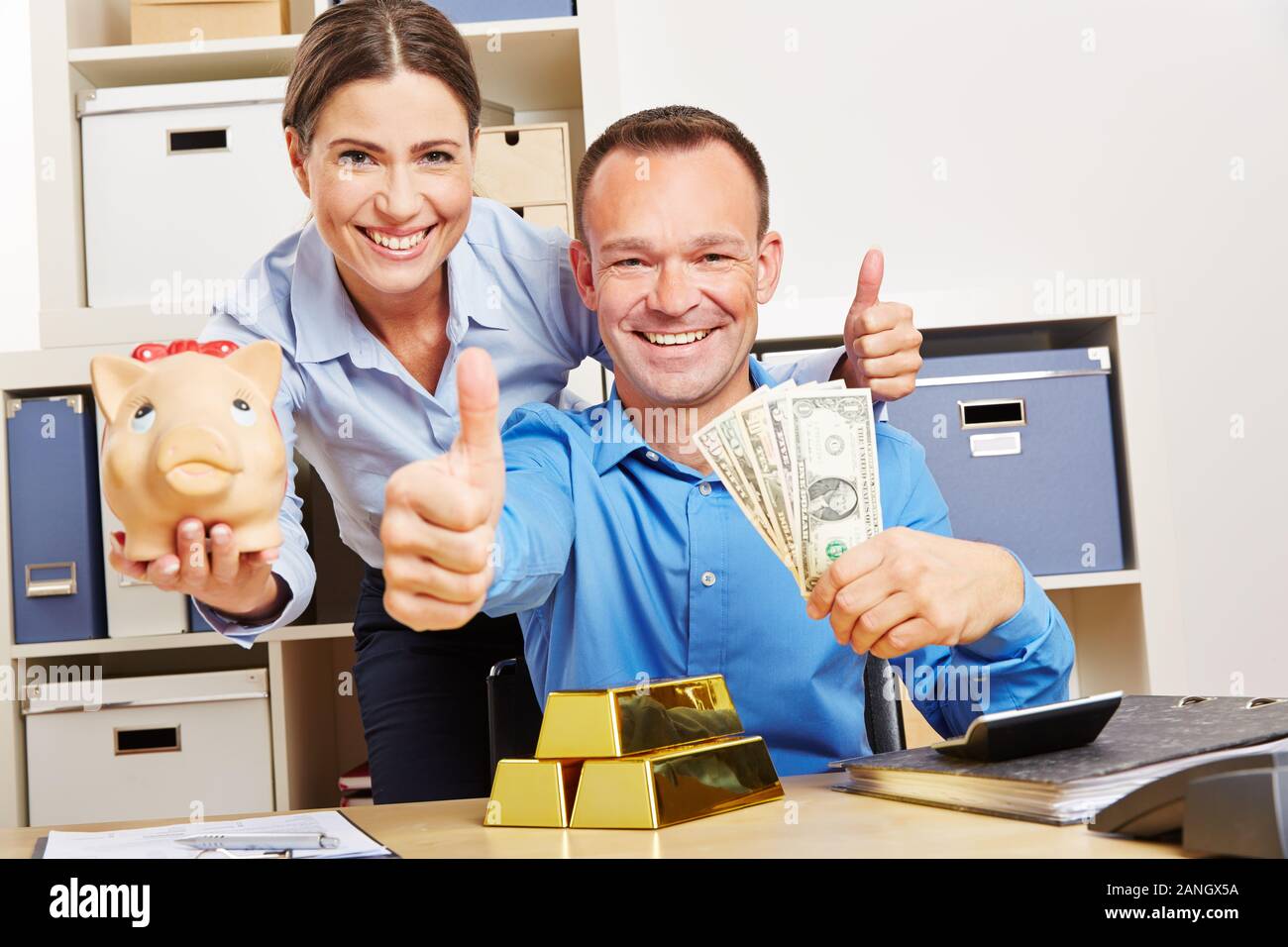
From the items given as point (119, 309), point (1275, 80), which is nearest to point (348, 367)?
point (119, 309)

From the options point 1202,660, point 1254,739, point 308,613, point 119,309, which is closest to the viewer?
point 1254,739

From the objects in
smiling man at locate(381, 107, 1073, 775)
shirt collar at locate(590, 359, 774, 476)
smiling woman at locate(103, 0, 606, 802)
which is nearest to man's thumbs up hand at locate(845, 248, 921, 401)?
smiling man at locate(381, 107, 1073, 775)

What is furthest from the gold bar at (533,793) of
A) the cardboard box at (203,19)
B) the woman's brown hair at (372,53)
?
the cardboard box at (203,19)

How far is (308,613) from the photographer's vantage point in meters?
2.12

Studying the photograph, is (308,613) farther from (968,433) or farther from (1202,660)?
(1202,660)

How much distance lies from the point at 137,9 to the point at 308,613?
1072 mm

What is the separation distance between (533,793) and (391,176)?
2.56 ft

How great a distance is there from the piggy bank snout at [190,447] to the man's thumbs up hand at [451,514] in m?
0.12

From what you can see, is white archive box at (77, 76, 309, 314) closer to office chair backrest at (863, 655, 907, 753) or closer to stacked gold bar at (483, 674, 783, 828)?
office chair backrest at (863, 655, 907, 753)

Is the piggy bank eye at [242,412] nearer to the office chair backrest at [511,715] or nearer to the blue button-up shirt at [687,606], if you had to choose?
the blue button-up shirt at [687,606]

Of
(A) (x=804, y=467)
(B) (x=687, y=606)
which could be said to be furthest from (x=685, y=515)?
(A) (x=804, y=467)

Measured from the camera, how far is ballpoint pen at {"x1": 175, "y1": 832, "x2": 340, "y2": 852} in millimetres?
768

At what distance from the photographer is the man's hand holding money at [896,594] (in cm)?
91

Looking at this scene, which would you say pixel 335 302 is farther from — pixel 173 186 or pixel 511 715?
pixel 173 186
